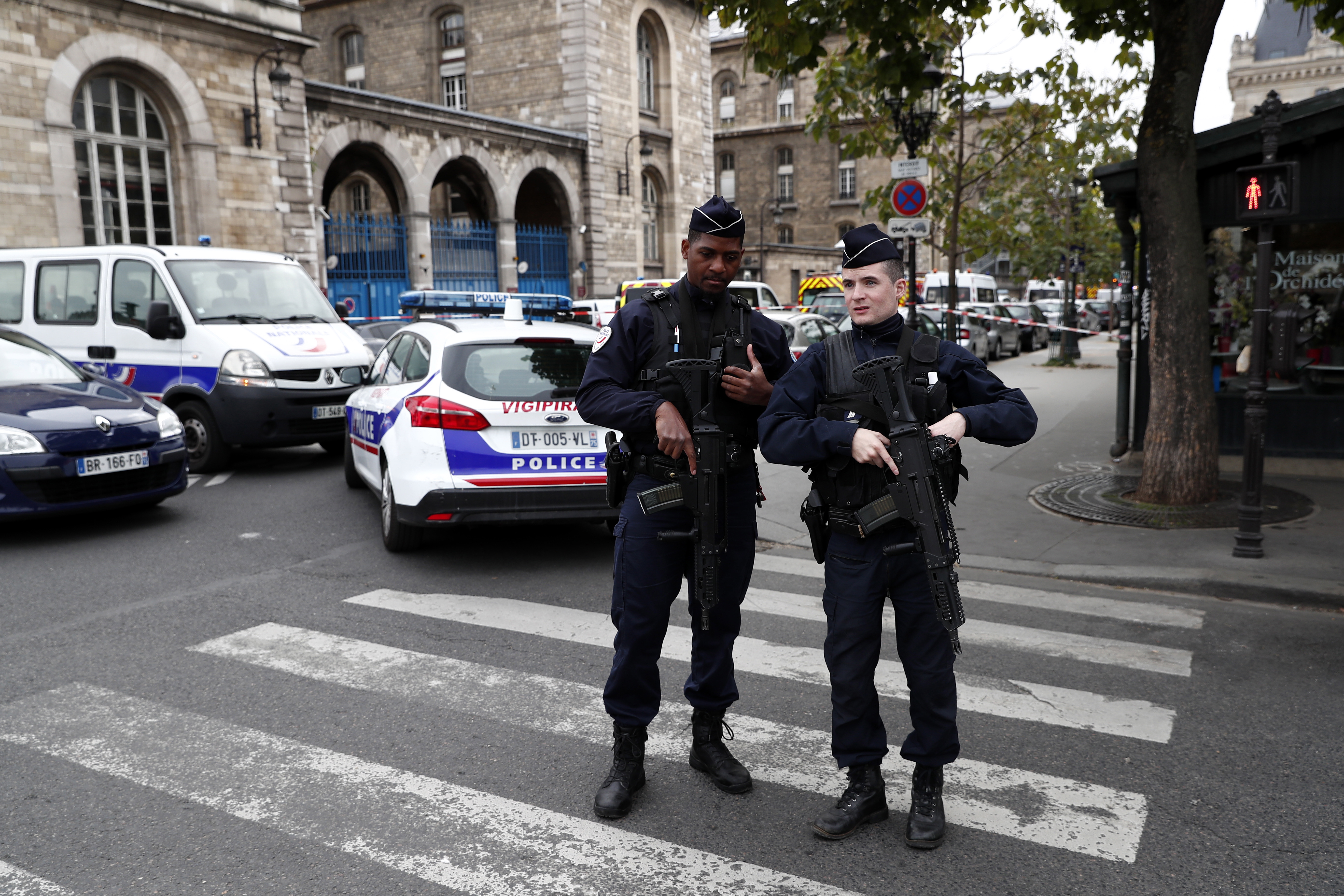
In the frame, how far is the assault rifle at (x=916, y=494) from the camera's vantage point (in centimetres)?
308

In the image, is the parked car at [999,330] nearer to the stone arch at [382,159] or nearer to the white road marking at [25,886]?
the stone arch at [382,159]

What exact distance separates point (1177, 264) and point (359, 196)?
36690 mm

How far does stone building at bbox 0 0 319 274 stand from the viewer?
1905 cm

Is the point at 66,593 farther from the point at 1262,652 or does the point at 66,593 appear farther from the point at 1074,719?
the point at 1262,652

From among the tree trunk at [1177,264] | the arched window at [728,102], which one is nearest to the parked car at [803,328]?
the tree trunk at [1177,264]

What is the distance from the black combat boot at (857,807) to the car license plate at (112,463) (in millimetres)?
6130

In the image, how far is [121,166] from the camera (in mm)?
20734

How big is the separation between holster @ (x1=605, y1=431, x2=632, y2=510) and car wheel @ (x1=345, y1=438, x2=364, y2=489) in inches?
241

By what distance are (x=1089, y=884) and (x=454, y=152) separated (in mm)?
29252

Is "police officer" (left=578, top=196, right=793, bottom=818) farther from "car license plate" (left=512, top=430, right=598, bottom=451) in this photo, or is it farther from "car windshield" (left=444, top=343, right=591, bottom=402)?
"car windshield" (left=444, top=343, right=591, bottom=402)

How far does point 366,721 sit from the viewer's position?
4.30 meters

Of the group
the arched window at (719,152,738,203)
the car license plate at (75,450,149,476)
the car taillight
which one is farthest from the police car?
the arched window at (719,152,738,203)

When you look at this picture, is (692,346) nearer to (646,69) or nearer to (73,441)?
(73,441)

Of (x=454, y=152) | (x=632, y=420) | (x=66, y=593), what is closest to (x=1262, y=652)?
(x=632, y=420)
